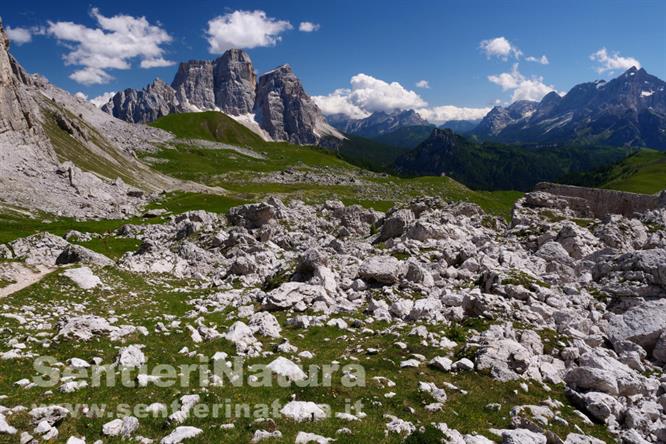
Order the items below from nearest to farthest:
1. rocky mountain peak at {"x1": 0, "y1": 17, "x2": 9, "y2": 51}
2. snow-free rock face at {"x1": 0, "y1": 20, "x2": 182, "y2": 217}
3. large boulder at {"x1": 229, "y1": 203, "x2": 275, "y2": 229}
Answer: large boulder at {"x1": 229, "y1": 203, "x2": 275, "y2": 229}
snow-free rock face at {"x1": 0, "y1": 20, "x2": 182, "y2": 217}
rocky mountain peak at {"x1": 0, "y1": 17, "x2": 9, "y2": 51}

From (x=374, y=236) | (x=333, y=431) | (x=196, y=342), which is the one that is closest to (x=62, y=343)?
(x=196, y=342)

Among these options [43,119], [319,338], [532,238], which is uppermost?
[43,119]

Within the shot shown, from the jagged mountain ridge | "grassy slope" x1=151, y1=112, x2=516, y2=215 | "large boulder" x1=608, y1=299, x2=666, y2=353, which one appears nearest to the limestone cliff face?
the jagged mountain ridge

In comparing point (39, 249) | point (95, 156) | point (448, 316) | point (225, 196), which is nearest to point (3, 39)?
point (95, 156)

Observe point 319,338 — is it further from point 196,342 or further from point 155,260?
point 155,260

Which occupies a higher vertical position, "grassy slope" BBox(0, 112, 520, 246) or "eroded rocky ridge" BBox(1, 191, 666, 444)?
"grassy slope" BBox(0, 112, 520, 246)

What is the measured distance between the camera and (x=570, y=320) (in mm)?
24969

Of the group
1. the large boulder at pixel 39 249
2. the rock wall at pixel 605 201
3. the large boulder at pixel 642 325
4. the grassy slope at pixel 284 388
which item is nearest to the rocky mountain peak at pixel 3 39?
the large boulder at pixel 39 249

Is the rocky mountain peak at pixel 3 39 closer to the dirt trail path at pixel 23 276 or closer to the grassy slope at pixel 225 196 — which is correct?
the grassy slope at pixel 225 196

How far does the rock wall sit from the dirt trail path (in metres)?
79.7

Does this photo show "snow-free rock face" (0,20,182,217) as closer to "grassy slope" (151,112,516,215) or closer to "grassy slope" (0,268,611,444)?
"grassy slope" (151,112,516,215)

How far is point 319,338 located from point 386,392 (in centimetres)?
696

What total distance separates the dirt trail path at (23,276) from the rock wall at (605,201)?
7968cm

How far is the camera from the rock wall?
73875mm
